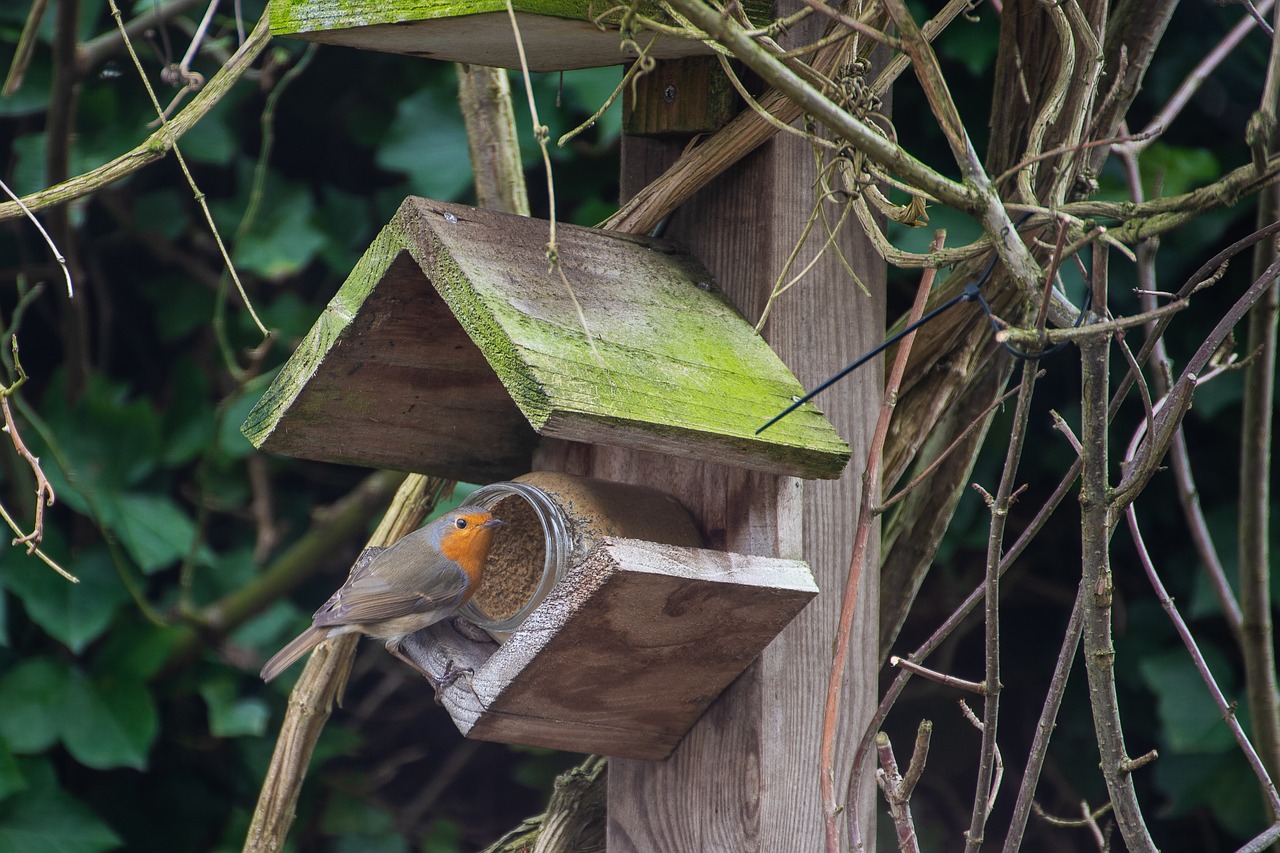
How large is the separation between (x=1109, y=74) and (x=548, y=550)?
1058 millimetres

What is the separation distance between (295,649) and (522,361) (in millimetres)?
1209

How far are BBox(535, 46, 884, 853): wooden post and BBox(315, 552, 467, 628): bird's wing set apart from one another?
1.17 feet

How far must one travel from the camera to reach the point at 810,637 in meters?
1.67

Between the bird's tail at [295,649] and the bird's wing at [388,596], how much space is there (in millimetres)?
147

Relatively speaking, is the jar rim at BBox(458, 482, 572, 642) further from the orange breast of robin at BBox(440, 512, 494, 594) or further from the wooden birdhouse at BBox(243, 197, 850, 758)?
the orange breast of robin at BBox(440, 512, 494, 594)

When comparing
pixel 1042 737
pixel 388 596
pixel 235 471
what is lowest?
pixel 1042 737

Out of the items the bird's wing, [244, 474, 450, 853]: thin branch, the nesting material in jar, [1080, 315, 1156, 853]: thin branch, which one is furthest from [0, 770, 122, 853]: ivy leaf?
[1080, 315, 1156, 853]: thin branch

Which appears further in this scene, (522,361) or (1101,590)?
(522,361)

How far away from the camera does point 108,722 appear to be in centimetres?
297

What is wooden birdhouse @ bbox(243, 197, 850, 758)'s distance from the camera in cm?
142

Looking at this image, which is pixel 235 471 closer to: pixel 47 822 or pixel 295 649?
pixel 47 822

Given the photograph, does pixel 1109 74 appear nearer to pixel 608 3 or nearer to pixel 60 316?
pixel 608 3

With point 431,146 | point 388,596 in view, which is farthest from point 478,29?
point 431,146

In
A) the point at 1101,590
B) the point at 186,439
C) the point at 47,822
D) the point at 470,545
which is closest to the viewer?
the point at 1101,590
